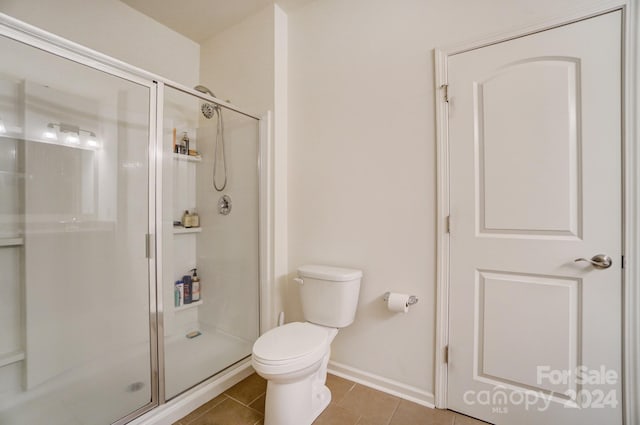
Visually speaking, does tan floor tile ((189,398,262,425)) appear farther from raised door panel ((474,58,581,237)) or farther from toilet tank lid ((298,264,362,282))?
raised door panel ((474,58,581,237))

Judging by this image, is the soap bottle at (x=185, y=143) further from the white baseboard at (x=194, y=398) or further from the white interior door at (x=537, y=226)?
the white interior door at (x=537, y=226)

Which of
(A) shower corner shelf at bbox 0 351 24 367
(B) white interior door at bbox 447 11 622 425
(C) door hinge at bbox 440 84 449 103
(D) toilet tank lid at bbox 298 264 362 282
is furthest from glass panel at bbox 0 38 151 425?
(B) white interior door at bbox 447 11 622 425

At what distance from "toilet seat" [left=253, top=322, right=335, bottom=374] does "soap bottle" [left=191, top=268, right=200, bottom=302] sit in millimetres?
870

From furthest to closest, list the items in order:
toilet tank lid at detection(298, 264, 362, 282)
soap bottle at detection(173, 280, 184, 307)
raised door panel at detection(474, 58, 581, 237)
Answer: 1. soap bottle at detection(173, 280, 184, 307)
2. toilet tank lid at detection(298, 264, 362, 282)
3. raised door panel at detection(474, 58, 581, 237)

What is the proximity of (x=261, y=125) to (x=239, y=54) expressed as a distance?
0.68 m

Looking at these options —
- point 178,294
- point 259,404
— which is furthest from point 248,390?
point 178,294

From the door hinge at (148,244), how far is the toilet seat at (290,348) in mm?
770

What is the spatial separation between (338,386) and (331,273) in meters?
0.74

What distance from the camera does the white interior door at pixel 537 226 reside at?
1.20 meters

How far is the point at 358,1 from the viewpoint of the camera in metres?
1.80

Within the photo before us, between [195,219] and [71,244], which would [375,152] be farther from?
[71,244]

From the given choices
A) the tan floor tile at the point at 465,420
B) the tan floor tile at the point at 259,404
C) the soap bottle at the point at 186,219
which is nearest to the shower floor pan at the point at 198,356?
the tan floor tile at the point at 259,404

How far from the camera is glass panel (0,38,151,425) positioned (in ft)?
4.41

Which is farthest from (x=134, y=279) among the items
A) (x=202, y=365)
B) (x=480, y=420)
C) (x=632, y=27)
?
(x=632, y=27)
